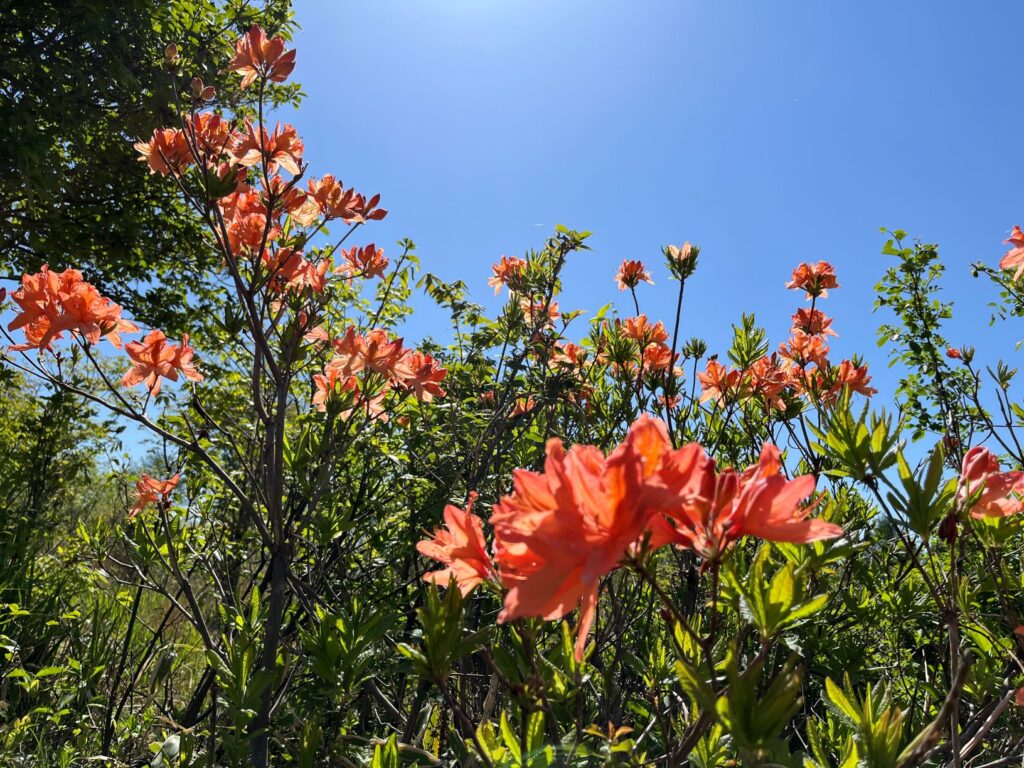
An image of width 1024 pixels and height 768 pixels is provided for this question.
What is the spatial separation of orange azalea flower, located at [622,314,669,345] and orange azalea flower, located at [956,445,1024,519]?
1.88m

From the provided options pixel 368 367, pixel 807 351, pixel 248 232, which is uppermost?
pixel 807 351

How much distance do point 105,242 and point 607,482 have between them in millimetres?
7938

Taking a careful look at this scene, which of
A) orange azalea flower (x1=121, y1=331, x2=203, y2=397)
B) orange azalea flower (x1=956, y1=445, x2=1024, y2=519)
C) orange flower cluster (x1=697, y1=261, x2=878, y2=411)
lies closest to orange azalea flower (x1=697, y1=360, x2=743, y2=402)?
orange flower cluster (x1=697, y1=261, x2=878, y2=411)

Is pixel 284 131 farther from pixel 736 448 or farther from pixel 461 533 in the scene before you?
pixel 736 448

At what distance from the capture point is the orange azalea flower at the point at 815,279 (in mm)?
3174

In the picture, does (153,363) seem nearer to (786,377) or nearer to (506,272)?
(506,272)

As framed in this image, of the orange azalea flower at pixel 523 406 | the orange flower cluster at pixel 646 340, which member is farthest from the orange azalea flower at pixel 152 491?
the orange flower cluster at pixel 646 340

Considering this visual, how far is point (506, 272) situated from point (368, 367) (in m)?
1.19

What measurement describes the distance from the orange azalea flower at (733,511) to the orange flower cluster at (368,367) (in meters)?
1.51

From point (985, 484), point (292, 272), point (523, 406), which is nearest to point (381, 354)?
point (292, 272)

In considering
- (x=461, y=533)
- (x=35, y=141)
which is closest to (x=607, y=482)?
(x=461, y=533)

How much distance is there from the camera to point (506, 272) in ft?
9.98

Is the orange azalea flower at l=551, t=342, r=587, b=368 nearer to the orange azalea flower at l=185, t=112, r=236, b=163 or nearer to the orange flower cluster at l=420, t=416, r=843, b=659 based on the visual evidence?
the orange azalea flower at l=185, t=112, r=236, b=163

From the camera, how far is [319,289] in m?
2.16
